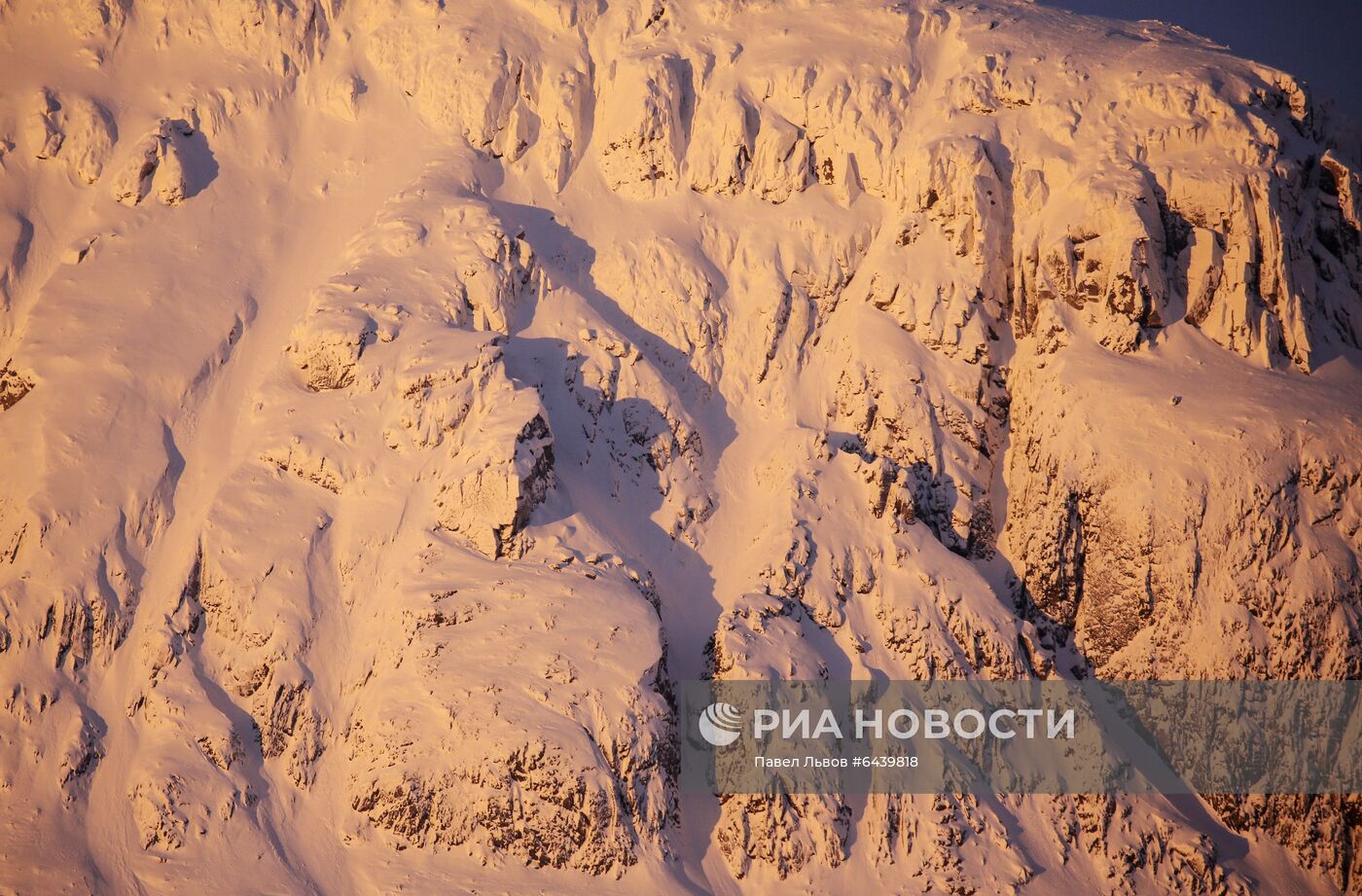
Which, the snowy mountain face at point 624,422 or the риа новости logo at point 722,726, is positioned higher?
the snowy mountain face at point 624,422

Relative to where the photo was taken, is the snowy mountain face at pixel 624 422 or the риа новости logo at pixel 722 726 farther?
the риа новости logo at pixel 722 726

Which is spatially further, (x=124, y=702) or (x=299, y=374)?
(x=299, y=374)

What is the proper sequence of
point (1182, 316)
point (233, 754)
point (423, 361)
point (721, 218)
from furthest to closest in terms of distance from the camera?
point (721, 218)
point (1182, 316)
point (423, 361)
point (233, 754)

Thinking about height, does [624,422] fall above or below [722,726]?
above

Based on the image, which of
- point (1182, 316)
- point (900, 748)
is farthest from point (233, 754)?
point (1182, 316)

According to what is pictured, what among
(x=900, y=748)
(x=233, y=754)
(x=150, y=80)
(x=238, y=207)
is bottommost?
(x=233, y=754)

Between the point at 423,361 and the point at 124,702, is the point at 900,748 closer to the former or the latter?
the point at 423,361

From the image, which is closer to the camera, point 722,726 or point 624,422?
point 722,726

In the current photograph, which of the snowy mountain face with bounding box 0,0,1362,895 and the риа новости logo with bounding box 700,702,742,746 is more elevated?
the snowy mountain face with bounding box 0,0,1362,895
